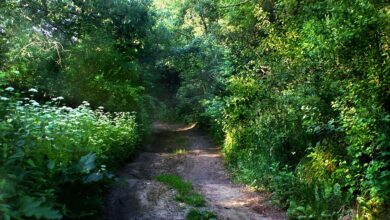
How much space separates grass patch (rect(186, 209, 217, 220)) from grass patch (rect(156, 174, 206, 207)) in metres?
0.55

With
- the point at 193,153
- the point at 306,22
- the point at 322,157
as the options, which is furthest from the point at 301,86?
the point at 193,153

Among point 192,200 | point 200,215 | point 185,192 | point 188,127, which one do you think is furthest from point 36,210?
point 188,127

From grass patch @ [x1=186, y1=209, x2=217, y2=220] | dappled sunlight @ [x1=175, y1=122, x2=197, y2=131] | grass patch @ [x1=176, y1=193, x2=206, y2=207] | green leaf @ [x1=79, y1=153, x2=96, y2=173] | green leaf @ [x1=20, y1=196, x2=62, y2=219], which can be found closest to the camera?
green leaf @ [x1=20, y1=196, x2=62, y2=219]

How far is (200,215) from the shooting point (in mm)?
6160

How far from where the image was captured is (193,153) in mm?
15508

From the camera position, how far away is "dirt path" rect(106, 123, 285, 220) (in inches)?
240

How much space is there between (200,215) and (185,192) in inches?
61.4

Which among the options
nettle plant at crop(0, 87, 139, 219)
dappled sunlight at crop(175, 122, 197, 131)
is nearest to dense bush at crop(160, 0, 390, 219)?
nettle plant at crop(0, 87, 139, 219)

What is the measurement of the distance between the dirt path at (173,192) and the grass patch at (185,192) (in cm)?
17

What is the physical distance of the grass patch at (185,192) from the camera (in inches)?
274

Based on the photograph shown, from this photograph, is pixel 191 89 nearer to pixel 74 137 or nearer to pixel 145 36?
pixel 145 36

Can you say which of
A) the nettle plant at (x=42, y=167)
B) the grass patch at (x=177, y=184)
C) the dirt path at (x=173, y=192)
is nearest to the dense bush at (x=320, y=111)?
the dirt path at (x=173, y=192)

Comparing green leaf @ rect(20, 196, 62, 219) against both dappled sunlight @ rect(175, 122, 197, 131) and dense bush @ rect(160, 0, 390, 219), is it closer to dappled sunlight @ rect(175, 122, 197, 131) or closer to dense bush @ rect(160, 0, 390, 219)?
dense bush @ rect(160, 0, 390, 219)

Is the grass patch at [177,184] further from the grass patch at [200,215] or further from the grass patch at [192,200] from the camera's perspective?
the grass patch at [200,215]
